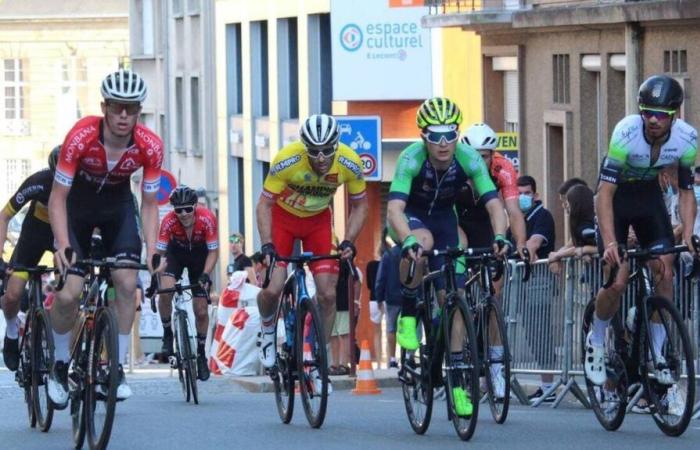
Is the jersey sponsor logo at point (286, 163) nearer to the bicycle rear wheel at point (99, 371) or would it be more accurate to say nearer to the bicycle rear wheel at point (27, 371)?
the bicycle rear wheel at point (27, 371)

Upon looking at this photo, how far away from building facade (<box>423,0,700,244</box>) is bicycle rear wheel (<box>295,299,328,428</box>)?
10.7 m

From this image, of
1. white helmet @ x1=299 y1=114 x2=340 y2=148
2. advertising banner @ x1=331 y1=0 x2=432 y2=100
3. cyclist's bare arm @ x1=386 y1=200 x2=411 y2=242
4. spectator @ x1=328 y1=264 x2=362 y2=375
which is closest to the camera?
cyclist's bare arm @ x1=386 y1=200 x2=411 y2=242

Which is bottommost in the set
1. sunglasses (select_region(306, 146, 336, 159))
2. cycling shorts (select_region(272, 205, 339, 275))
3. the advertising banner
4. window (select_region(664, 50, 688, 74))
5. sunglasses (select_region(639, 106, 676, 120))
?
cycling shorts (select_region(272, 205, 339, 275))

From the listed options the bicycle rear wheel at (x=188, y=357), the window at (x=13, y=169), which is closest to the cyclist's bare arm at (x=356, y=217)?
the bicycle rear wheel at (x=188, y=357)

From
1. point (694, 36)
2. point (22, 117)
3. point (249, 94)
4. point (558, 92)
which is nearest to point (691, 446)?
point (694, 36)

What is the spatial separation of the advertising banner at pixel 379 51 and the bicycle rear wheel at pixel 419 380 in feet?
69.3

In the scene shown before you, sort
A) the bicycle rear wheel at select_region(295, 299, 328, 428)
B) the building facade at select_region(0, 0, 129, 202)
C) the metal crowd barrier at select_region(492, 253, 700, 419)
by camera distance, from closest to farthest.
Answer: the bicycle rear wheel at select_region(295, 299, 328, 428), the metal crowd barrier at select_region(492, 253, 700, 419), the building facade at select_region(0, 0, 129, 202)

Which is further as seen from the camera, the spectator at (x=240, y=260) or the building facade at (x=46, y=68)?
the building facade at (x=46, y=68)

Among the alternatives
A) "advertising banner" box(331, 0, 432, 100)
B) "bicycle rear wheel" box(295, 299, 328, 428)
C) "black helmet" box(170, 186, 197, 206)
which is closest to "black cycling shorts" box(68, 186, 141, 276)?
"bicycle rear wheel" box(295, 299, 328, 428)

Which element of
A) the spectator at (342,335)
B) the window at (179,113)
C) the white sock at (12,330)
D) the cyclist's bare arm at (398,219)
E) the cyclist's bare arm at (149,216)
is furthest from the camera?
the window at (179,113)

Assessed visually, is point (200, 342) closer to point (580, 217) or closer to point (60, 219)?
point (580, 217)

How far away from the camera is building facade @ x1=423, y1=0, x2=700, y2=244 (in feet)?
78.9

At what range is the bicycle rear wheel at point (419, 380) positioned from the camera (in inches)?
484

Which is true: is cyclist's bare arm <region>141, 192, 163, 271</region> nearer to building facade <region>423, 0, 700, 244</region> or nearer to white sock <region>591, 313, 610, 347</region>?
white sock <region>591, 313, 610, 347</region>
